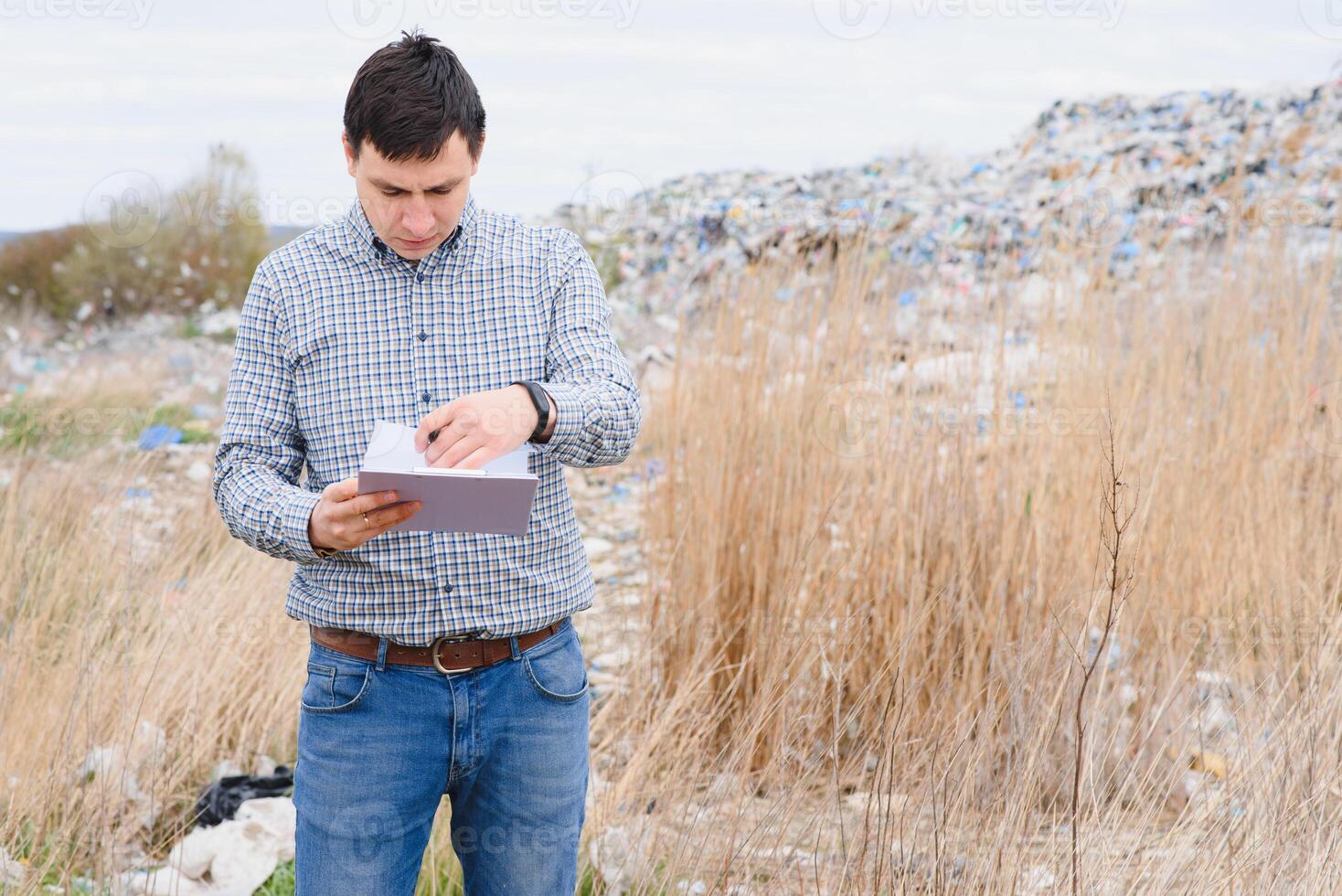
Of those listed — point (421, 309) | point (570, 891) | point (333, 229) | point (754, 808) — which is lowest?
point (754, 808)

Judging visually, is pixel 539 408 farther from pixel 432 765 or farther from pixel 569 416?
pixel 432 765

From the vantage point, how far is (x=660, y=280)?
31.6 ft

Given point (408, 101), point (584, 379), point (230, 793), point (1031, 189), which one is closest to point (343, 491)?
point (584, 379)

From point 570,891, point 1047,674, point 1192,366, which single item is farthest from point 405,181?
point 1192,366

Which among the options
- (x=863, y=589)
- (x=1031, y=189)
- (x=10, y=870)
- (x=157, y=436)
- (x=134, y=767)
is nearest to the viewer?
(x=10, y=870)

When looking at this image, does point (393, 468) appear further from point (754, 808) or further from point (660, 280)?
point (660, 280)

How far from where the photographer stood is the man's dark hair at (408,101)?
146 cm

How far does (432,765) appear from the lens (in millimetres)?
1539

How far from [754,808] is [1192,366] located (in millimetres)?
2251

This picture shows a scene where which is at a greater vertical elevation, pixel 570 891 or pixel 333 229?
pixel 333 229

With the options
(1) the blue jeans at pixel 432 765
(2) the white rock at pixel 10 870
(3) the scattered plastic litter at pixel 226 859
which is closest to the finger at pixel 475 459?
(1) the blue jeans at pixel 432 765

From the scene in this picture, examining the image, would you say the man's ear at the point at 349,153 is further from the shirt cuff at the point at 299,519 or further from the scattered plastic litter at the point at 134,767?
the scattered plastic litter at the point at 134,767

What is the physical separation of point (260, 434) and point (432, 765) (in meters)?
0.49

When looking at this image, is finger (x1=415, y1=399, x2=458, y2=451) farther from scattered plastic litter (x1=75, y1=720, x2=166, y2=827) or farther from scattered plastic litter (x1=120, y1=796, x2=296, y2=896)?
scattered plastic litter (x1=120, y1=796, x2=296, y2=896)
